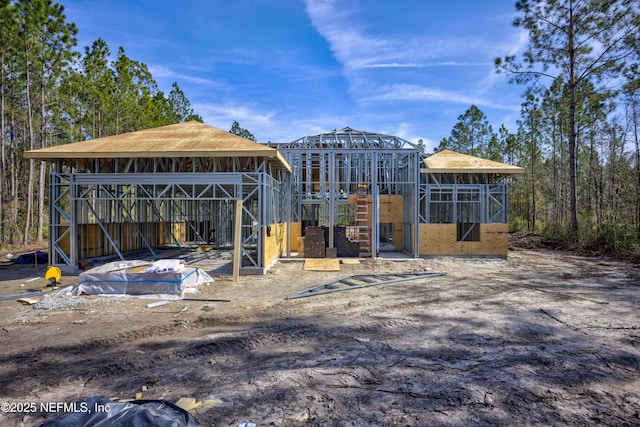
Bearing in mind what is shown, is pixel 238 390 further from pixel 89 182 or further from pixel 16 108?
pixel 16 108

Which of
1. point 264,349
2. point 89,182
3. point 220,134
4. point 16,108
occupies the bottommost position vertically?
point 264,349

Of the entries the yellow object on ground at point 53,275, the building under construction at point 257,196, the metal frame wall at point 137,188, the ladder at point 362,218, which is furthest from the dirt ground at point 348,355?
the ladder at point 362,218

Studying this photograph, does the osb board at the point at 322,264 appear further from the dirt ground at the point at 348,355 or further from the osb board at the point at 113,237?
the osb board at the point at 113,237

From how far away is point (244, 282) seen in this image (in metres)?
10.3

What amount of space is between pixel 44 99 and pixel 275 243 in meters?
15.6

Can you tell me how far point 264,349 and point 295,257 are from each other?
10066 mm

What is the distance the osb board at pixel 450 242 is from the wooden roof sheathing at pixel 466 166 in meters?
2.61

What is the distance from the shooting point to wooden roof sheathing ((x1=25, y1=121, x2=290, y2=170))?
10.7 metres

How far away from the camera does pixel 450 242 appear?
52.2ft

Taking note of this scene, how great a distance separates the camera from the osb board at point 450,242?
51.9 feet

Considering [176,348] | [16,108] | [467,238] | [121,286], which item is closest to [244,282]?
[121,286]

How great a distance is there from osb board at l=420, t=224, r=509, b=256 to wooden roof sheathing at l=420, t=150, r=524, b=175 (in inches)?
103

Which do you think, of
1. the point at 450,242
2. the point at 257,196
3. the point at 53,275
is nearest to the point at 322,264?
the point at 257,196

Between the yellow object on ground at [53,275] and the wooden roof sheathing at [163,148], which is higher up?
the wooden roof sheathing at [163,148]
